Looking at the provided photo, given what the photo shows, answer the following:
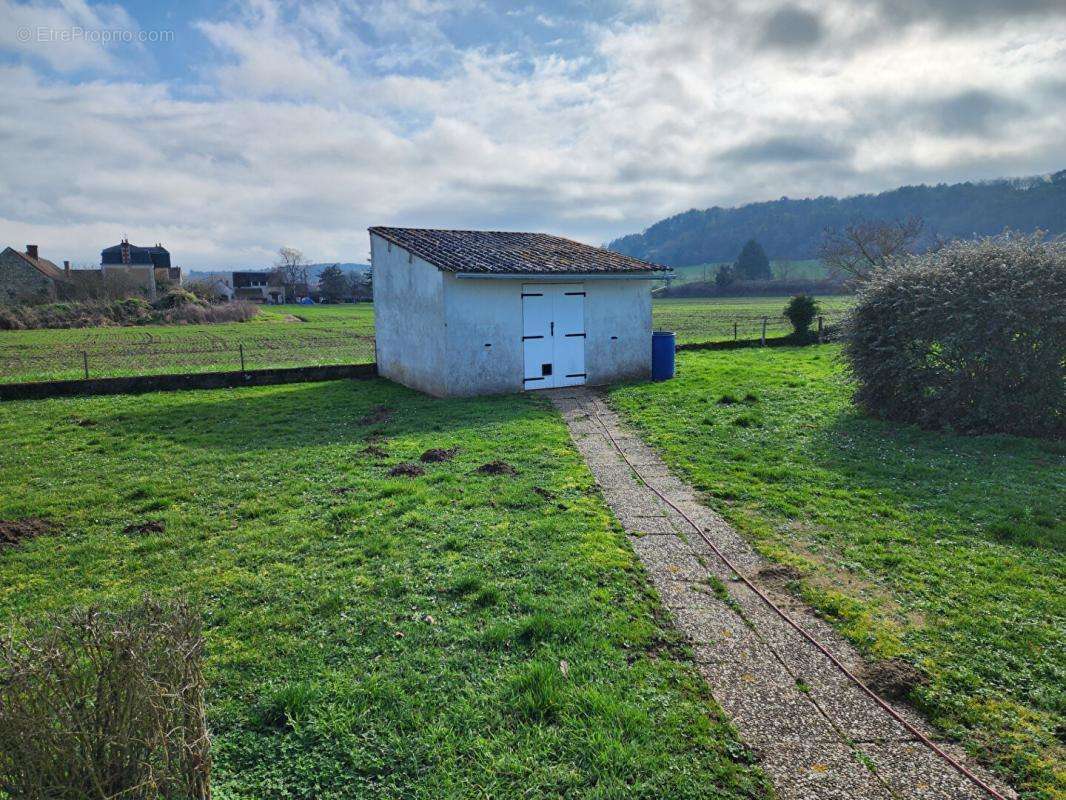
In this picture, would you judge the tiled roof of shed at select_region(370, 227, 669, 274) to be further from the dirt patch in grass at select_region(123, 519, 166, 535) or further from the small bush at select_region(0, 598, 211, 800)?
the small bush at select_region(0, 598, 211, 800)

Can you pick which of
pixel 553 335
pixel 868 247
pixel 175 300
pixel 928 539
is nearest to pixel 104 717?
pixel 928 539

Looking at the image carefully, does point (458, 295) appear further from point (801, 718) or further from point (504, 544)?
point (801, 718)

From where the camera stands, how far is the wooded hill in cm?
9594

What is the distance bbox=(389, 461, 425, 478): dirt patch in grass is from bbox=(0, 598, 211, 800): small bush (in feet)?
21.1

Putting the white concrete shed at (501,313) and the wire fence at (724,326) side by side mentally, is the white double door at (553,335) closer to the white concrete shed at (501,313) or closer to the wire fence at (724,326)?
the white concrete shed at (501,313)

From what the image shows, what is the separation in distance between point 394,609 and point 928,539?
19.1 feet

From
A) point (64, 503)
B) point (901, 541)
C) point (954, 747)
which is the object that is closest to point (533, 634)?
point (954, 747)

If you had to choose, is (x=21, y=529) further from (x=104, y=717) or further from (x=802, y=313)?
(x=802, y=313)

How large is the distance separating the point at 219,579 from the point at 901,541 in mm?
7215

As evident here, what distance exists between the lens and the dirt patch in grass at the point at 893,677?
4479 mm

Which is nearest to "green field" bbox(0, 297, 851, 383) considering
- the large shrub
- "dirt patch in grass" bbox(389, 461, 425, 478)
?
the large shrub

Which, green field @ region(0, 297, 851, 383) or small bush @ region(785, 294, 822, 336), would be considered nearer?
green field @ region(0, 297, 851, 383)

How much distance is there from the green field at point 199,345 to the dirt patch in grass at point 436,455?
33.8 ft

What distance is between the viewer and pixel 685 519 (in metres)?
7.82
